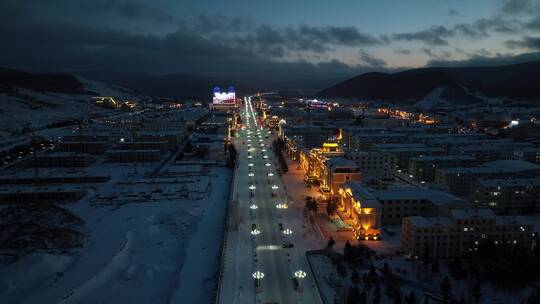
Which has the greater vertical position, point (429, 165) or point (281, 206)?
point (429, 165)

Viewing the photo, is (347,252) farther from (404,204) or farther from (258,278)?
(404,204)

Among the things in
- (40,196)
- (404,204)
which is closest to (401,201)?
(404,204)

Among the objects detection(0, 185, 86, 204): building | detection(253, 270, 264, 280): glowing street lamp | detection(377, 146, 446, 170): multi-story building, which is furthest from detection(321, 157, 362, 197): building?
detection(0, 185, 86, 204): building

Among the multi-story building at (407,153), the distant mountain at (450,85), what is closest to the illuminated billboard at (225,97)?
the distant mountain at (450,85)

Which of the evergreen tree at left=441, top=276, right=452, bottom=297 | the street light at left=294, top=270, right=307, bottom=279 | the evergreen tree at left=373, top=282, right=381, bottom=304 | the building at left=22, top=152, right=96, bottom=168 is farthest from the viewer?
the building at left=22, top=152, right=96, bottom=168

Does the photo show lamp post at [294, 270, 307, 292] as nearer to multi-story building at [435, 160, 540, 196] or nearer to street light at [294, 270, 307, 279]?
street light at [294, 270, 307, 279]

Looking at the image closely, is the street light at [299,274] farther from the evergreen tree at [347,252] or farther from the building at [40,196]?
the building at [40,196]

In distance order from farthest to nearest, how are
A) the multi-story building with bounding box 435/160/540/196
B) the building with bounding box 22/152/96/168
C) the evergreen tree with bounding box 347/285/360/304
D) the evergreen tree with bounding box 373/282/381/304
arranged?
1. the building with bounding box 22/152/96/168
2. the multi-story building with bounding box 435/160/540/196
3. the evergreen tree with bounding box 373/282/381/304
4. the evergreen tree with bounding box 347/285/360/304
